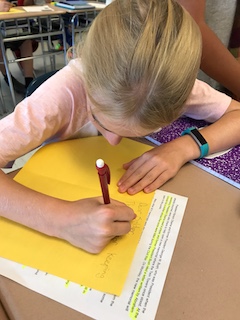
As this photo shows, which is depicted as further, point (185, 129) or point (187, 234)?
point (185, 129)

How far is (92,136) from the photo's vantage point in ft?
2.61

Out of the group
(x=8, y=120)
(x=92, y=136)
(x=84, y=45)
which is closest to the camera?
(x=84, y=45)

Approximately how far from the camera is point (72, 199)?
0.60m

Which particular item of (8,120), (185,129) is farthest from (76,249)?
(185,129)

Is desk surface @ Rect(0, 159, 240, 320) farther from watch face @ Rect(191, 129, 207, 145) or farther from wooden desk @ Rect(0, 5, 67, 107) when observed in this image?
wooden desk @ Rect(0, 5, 67, 107)

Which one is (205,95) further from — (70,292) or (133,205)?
(70,292)

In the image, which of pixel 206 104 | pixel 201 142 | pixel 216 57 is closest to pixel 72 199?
pixel 201 142

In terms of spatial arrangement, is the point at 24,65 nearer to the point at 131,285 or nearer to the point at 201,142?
the point at 201,142

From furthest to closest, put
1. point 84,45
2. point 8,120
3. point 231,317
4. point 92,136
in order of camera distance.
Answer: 1. point 92,136
2. point 8,120
3. point 84,45
4. point 231,317

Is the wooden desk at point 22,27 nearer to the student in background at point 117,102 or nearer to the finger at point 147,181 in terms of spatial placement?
the student in background at point 117,102

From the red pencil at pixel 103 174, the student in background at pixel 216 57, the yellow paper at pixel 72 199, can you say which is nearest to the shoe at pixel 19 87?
the student in background at pixel 216 57

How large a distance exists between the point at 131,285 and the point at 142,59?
0.32 meters

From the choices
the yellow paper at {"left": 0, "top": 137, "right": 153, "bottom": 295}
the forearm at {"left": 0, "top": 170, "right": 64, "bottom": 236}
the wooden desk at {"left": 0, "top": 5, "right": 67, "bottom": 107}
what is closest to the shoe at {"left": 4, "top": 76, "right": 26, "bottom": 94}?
the wooden desk at {"left": 0, "top": 5, "right": 67, "bottom": 107}

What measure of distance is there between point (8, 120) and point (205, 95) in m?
0.49
